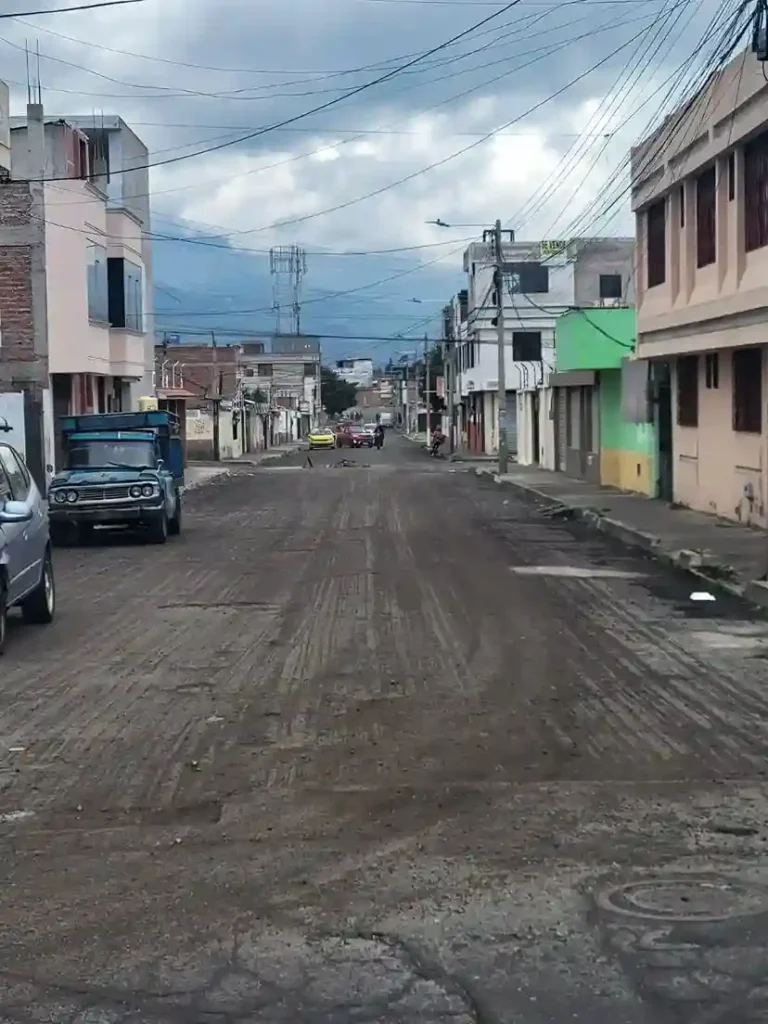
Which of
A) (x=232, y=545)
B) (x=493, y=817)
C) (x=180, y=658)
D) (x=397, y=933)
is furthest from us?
(x=232, y=545)

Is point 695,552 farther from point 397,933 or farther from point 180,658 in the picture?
point 397,933

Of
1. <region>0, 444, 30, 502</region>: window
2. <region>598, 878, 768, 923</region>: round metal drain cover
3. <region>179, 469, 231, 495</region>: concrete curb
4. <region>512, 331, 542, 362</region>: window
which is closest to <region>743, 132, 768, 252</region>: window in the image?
<region>0, 444, 30, 502</region>: window

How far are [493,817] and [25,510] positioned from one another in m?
7.05

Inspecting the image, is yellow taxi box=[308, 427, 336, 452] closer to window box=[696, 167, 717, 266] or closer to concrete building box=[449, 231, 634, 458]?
concrete building box=[449, 231, 634, 458]

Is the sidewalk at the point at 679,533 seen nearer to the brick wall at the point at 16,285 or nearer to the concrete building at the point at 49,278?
the concrete building at the point at 49,278

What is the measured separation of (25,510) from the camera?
12.9m

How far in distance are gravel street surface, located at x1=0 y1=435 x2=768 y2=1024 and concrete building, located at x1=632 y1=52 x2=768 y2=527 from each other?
27.6 feet

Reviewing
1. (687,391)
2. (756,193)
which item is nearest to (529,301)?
(687,391)

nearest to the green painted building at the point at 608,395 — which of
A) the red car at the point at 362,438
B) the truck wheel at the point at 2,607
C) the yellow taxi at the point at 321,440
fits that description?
the truck wheel at the point at 2,607

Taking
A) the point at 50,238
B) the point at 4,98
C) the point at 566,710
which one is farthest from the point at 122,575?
the point at 4,98

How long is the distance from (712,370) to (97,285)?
64.6 feet

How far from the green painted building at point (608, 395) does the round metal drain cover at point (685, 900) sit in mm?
26130

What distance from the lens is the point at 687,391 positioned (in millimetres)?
28672

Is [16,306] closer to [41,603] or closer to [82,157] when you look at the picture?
[82,157]
